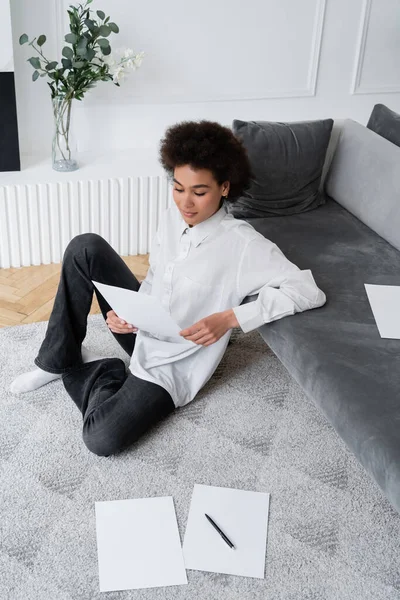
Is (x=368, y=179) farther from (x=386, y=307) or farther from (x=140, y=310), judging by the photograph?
(x=140, y=310)

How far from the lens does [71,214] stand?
9.72ft

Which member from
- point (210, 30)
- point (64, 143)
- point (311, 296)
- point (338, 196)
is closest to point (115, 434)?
point (311, 296)

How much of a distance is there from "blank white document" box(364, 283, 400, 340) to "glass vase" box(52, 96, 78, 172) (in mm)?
1425

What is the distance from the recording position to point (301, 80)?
11.4 ft

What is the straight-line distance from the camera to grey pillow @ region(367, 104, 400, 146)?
2.64 m

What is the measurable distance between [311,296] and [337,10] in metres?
2.01

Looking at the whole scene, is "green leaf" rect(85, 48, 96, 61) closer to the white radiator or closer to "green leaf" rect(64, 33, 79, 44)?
"green leaf" rect(64, 33, 79, 44)

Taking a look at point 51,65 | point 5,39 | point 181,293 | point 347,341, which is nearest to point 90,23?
point 51,65

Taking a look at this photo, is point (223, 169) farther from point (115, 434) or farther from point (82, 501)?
point (82, 501)

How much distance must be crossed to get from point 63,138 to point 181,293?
4.68 ft

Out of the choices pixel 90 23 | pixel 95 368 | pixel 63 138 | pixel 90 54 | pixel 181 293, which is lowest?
pixel 95 368

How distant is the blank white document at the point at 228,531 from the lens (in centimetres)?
170

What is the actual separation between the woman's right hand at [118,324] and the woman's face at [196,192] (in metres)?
0.34

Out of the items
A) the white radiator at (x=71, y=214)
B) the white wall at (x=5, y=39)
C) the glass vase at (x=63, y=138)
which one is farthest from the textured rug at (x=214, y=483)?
the white wall at (x=5, y=39)
